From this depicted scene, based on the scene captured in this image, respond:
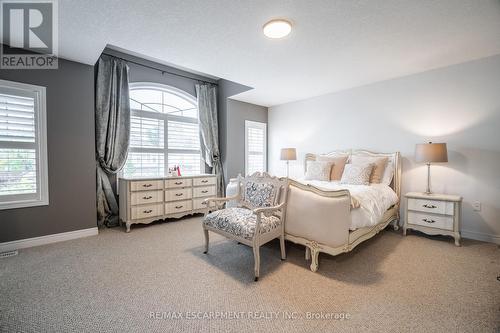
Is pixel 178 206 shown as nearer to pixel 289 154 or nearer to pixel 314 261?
pixel 289 154

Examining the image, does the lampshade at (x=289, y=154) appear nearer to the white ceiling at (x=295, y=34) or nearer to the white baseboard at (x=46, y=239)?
the white ceiling at (x=295, y=34)

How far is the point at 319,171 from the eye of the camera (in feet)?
13.0

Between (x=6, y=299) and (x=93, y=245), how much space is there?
113 cm

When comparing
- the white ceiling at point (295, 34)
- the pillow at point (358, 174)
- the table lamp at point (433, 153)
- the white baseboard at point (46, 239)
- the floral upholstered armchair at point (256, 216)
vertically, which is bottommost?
the white baseboard at point (46, 239)

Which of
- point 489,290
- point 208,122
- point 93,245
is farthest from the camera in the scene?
point 208,122

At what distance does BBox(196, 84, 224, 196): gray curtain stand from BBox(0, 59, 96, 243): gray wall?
198 centimetres

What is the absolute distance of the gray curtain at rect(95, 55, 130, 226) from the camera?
138 inches

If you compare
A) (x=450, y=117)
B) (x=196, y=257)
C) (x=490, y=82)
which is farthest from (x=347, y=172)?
(x=196, y=257)

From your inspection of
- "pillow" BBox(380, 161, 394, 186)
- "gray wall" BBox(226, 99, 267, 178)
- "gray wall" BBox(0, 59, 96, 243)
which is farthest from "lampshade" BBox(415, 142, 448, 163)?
"gray wall" BBox(0, 59, 96, 243)

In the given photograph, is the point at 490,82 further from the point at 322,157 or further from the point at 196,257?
the point at 196,257

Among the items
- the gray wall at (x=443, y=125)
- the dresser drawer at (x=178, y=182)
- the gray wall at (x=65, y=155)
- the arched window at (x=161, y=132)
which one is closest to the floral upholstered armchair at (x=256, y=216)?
the dresser drawer at (x=178, y=182)

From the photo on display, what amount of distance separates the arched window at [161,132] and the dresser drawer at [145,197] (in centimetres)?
65

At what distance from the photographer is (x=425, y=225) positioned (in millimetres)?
3092

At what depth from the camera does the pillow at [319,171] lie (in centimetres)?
391
